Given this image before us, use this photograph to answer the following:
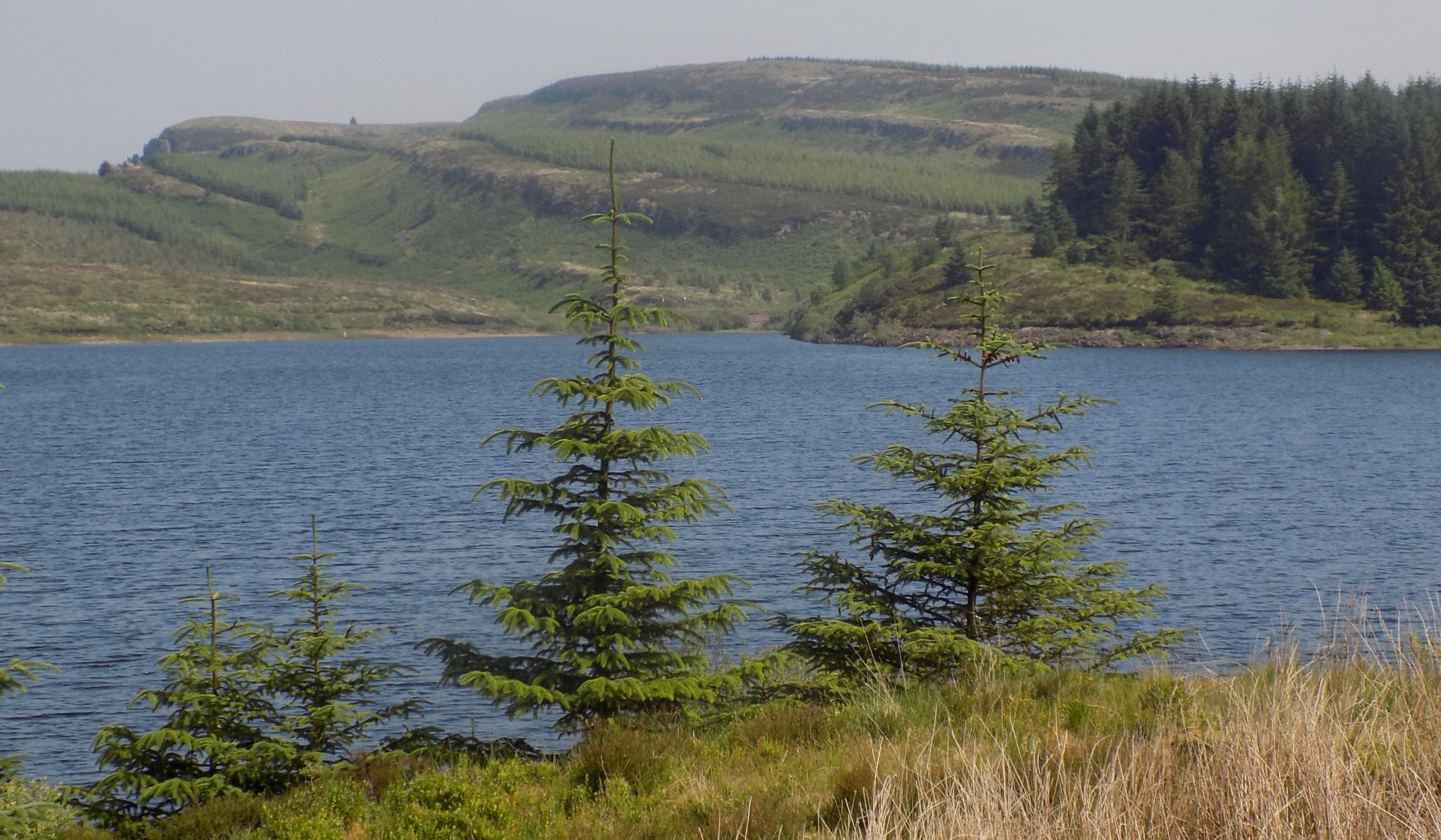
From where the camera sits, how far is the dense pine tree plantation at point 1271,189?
13988 cm

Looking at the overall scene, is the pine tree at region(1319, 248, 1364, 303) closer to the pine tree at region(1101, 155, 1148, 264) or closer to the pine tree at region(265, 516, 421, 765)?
the pine tree at region(1101, 155, 1148, 264)

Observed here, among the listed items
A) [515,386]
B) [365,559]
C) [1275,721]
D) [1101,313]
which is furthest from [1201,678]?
[1101,313]

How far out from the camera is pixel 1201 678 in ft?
39.8

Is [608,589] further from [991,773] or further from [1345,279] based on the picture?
[1345,279]

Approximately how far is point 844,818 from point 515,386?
114373 millimetres

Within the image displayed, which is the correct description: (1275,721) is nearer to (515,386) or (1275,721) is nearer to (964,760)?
(964,760)

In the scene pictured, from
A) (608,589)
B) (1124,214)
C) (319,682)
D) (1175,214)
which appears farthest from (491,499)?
(1175,214)

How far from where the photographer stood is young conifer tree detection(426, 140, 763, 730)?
1534 centimetres

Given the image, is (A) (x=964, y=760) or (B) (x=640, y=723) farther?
(B) (x=640, y=723)

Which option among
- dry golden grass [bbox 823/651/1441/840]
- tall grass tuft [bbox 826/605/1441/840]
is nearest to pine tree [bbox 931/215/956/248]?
tall grass tuft [bbox 826/605/1441/840]

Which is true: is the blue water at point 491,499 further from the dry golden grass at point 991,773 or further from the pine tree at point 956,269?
the pine tree at point 956,269

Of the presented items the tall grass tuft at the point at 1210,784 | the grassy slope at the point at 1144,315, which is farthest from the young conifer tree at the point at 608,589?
the grassy slope at the point at 1144,315

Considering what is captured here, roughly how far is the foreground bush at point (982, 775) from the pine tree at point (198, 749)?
105cm

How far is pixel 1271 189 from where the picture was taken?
145 m
